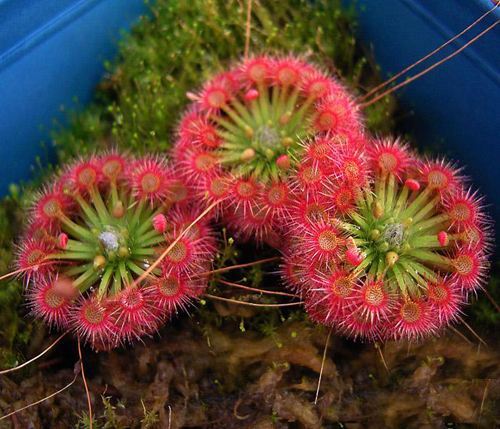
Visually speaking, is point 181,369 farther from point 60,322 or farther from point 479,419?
point 479,419

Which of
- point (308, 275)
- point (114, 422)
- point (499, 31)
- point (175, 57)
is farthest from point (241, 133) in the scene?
Result: point (114, 422)

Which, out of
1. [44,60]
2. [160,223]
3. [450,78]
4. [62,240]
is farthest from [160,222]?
[450,78]

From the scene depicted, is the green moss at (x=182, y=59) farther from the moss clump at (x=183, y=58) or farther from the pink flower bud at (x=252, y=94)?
the pink flower bud at (x=252, y=94)

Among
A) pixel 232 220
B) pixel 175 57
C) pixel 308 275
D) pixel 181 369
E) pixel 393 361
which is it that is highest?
pixel 175 57

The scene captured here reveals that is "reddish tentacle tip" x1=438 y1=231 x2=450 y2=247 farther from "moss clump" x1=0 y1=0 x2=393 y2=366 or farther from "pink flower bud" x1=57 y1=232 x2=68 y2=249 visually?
"pink flower bud" x1=57 y1=232 x2=68 y2=249

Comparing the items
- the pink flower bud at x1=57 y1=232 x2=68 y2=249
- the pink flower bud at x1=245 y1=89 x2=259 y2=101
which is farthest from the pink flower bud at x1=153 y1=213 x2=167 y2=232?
the pink flower bud at x1=245 y1=89 x2=259 y2=101

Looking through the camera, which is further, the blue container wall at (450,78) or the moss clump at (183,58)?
the moss clump at (183,58)

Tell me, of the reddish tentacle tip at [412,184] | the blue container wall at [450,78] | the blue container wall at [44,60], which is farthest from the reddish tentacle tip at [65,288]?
the blue container wall at [450,78]
